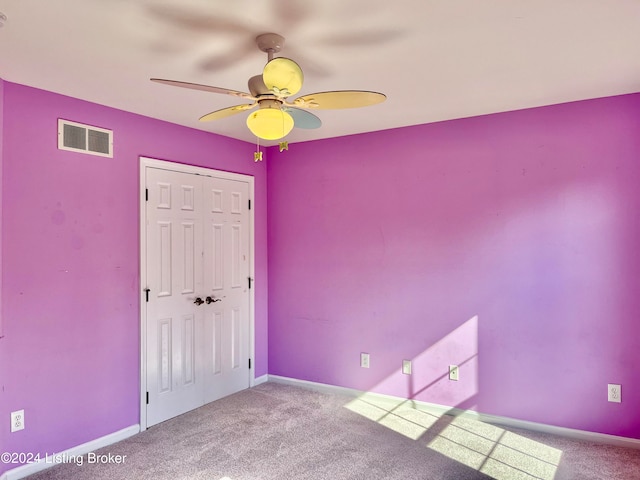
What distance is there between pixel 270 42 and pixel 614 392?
3.22 meters

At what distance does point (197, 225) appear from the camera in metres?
3.80

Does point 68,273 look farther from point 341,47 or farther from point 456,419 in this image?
point 456,419

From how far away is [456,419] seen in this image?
11.5 feet

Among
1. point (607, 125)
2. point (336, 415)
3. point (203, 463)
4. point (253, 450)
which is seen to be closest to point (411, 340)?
point (336, 415)

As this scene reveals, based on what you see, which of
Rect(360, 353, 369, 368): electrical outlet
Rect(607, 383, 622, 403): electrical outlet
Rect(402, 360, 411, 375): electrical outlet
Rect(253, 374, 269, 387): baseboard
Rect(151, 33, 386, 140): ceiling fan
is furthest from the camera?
Rect(253, 374, 269, 387): baseboard

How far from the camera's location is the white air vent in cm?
290

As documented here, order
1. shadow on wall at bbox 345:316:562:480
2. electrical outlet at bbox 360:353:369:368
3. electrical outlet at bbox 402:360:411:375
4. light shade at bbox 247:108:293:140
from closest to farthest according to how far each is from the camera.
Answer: light shade at bbox 247:108:293:140, shadow on wall at bbox 345:316:562:480, electrical outlet at bbox 402:360:411:375, electrical outlet at bbox 360:353:369:368

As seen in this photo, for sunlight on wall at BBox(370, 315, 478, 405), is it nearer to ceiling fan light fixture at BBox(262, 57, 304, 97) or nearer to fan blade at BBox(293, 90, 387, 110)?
fan blade at BBox(293, 90, 387, 110)

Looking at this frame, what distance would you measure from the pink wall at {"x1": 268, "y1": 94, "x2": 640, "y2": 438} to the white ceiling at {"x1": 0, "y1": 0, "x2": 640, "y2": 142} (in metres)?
0.45

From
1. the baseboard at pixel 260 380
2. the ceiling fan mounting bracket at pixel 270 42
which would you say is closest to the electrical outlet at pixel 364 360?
the baseboard at pixel 260 380

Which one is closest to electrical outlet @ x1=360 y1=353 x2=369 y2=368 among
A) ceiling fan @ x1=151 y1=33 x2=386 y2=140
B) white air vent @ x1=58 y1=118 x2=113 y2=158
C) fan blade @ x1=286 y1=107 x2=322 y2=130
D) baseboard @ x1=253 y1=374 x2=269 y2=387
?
baseboard @ x1=253 y1=374 x2=269 y2=387

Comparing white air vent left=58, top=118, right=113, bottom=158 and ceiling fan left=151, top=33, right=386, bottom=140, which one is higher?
white air vent left=58, top=118, right=113, bottom=158

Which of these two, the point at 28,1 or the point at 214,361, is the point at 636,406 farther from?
the point at 28,1

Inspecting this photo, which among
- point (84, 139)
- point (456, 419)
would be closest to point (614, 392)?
point (456, 419)
